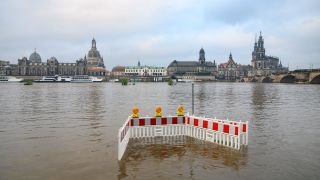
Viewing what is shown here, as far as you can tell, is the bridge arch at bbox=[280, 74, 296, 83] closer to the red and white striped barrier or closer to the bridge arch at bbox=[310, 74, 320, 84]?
the bridge arch at bbox=[310, 74, 320, 84]

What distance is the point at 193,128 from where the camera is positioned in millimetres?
17047

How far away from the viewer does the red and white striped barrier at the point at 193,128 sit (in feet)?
48.8

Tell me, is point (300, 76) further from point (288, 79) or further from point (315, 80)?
point (288, 79)

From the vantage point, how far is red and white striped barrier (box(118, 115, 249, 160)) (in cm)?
1486

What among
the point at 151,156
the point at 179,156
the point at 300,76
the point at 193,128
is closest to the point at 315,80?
the point at 300,76

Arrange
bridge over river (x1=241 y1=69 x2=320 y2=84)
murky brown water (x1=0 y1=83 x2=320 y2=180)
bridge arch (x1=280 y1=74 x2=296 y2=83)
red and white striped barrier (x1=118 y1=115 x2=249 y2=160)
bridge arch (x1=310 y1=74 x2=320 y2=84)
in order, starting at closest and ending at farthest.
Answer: murky brown water (x1=0 y1=83 x2=320 y2=180)
red and white striped barrier (x1=118 y1=115 x2=249 y2=160)
bridge arch (x1=310 y1=74 x2=320 y2=84)
bridge over river (x1=241 y1=69 x2=320 y2=84)
bridge arch (x1=280 y1=74 x2=296 y2=83)

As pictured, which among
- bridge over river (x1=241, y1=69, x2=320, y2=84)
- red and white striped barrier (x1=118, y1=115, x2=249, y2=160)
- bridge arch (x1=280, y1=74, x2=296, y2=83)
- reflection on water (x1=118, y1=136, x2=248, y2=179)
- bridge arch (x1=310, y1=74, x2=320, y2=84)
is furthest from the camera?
bridge arch (x1=280, y1=74, x2=296, y2=83)

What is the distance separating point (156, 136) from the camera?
17.3 m

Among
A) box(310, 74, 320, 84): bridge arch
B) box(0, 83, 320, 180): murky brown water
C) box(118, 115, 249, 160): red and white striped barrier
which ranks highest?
box(310, 74, 320, 84): bridge arch

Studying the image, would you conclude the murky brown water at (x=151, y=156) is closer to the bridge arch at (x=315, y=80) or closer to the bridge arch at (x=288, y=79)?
the bridge arch at (x=315, y=80)

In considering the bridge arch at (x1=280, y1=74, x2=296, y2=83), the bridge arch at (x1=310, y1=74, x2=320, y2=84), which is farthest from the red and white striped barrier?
the bridge arch at (x1=280, y1=74, x2=296, y2=83)

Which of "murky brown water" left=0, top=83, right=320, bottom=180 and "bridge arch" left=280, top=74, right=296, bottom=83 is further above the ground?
"bridge arch" left=280, top=74, right=296, bottom=83

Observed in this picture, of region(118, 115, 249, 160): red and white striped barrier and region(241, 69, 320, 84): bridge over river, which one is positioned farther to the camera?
region(241, 69, 320, 84): bridge over river

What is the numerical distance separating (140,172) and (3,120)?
1754cm
